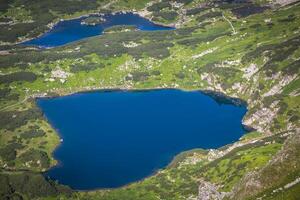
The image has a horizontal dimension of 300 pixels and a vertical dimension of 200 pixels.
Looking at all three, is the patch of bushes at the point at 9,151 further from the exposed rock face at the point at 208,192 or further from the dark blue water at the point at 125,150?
the exposed rock face at the point at 208,192

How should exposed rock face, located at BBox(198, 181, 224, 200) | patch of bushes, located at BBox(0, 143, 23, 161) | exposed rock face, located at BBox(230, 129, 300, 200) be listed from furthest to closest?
patch of bushes, located at BBox(0, 143, 23, 161) → exposed rock face, located at BBox(198, 181, 224, 200) → exposed rock face, located at BBox(230, 129, 300, 200)

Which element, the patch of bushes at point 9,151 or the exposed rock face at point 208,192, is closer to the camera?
the exposed rock face at point 208,192

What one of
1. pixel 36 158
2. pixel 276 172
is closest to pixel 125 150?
pixel 36 158

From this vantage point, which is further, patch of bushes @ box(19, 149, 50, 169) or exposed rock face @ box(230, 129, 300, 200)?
patch of bushes @ box(19, 149, 50, 169)

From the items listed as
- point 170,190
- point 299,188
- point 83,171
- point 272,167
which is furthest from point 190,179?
point 299,188

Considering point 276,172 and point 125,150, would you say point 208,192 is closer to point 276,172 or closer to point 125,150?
point 276,172

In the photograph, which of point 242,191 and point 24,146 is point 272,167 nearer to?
point 242,191

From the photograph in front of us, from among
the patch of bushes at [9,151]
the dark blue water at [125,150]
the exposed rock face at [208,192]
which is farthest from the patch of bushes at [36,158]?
the exposed rock face at [208,192]

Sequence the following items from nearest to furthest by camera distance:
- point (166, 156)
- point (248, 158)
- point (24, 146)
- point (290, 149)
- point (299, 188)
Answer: point (299, 188), point (290, 149), point (248, 158), point (166, 156), point (24, 146)

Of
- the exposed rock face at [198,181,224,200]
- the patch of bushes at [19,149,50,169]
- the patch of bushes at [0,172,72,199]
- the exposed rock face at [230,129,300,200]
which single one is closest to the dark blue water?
the patch of bushes at [19,149,50,169]

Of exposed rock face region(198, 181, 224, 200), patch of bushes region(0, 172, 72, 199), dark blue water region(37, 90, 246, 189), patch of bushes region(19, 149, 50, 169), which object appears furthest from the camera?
patch of bushes region(19, 149, 50, 169)

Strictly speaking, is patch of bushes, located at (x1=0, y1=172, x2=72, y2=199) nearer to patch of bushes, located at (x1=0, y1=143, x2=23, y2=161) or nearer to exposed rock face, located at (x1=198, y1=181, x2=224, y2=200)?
patch of bushes, located at (x1=0, y1=143, x2=23, y2=161)
